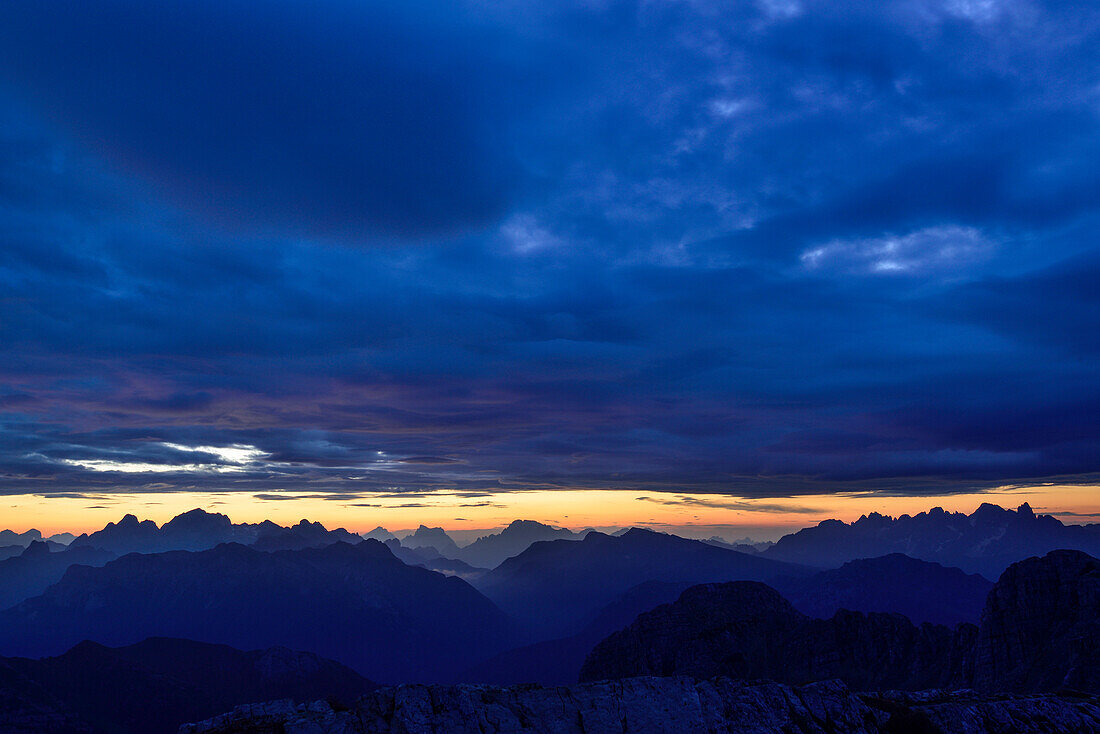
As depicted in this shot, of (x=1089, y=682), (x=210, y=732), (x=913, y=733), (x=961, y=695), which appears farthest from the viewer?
(x=1089, y=682)

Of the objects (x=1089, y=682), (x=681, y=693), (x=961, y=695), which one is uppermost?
(x=681, y=693)

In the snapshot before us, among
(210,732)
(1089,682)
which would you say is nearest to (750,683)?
(210,732)

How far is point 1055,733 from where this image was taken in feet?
240

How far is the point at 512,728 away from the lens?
6556 cm

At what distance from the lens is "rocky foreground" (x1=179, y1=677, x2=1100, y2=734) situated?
64.0m

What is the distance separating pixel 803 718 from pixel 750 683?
7.17 m

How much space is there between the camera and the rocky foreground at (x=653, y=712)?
64.0m

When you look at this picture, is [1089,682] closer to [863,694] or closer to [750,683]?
[863,694]

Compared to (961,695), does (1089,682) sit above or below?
below

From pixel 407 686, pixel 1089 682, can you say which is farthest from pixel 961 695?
pixel 1089 682

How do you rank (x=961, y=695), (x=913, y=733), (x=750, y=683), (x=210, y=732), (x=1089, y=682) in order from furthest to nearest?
(x=1089, y=682)
(x=961, y=695)
(x=750, y=683)
(x=913, y=733)
(x=210, y=732)

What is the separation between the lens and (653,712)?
222 ft

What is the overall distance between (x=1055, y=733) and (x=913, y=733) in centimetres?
1894

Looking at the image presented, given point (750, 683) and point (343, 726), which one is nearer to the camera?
point (343, 726)
